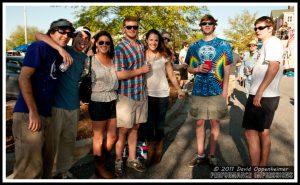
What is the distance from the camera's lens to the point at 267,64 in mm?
3271

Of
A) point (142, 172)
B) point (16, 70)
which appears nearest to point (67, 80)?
point (142, 172)

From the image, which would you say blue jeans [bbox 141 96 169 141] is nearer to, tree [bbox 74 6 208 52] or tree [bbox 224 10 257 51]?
tree [bbox 74 6 208 52]

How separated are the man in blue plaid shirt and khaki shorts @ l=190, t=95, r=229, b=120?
886 millimetres

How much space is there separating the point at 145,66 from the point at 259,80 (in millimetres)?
1445

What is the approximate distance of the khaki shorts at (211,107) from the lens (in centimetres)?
406

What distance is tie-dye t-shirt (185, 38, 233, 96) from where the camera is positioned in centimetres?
392

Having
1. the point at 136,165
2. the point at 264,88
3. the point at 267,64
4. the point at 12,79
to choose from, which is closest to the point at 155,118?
the point at 136,165

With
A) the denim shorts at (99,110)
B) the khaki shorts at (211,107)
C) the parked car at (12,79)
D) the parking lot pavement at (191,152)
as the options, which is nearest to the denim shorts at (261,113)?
the khaki shorts at (211,107)

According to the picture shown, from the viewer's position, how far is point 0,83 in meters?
3.38

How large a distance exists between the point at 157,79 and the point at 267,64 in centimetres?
147

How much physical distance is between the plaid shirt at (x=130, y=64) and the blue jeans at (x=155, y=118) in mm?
308

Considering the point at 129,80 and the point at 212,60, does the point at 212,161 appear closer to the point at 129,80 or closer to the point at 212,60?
the point at 212,60

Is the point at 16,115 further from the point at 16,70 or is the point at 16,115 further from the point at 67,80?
the point at 16,70

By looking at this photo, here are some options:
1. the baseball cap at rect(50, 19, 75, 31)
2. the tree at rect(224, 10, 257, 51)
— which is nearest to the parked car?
the baseball cap at rect(50, 19, 75, 31)
